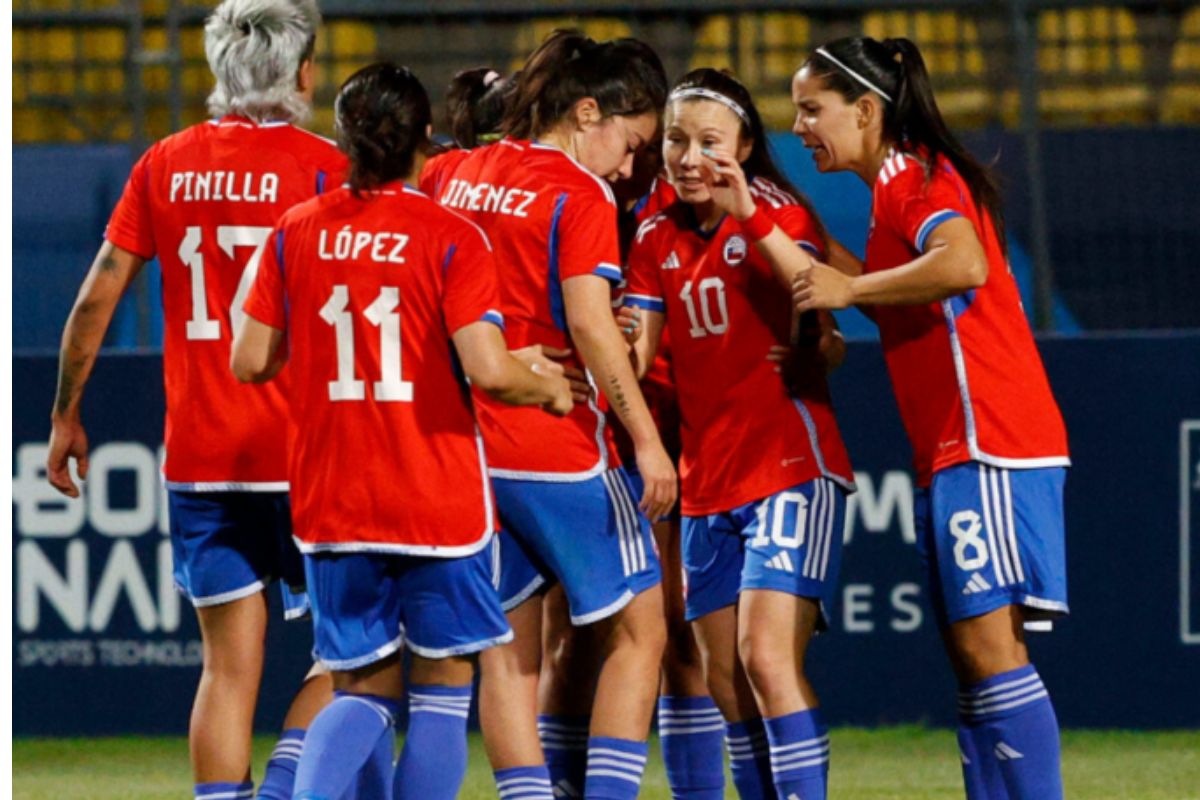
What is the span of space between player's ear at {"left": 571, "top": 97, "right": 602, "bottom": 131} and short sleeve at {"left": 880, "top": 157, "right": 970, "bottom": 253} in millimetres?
674

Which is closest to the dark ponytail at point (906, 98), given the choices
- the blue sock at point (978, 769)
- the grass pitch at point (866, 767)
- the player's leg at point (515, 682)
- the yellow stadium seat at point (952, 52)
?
the blue sock at point (978, 769)

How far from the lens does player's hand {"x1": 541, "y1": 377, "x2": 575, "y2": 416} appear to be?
412cm

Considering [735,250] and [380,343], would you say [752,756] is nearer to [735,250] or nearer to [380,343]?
[735,250]

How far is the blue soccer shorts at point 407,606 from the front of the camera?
161 inches

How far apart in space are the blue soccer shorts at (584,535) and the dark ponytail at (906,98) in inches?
40.4

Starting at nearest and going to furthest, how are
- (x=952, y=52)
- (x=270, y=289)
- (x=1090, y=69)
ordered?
1. (x=270, y=289)
2. (x=952, y=52)
3. (x=1090, y=69)

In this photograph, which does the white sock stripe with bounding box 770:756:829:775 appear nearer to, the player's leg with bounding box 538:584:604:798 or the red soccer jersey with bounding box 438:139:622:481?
the player's leg with bounding box 538:584:604:798

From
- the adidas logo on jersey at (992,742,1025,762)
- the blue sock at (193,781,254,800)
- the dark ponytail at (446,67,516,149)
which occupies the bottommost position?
the blue sock at (193,781,254,800)

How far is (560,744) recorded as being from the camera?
5133 millimetres

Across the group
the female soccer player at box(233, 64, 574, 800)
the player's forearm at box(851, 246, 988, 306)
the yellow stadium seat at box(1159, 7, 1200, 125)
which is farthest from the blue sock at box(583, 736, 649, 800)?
the yellow stadium seat at box(1159, 7, 1200, 125)

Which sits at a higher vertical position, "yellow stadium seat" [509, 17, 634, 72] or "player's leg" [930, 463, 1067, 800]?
"yellow stadium seat" [509, 17, 634, 72]

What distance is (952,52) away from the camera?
8.91 meters

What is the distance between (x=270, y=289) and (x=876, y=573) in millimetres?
3675

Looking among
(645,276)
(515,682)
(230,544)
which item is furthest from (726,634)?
(230,544)
